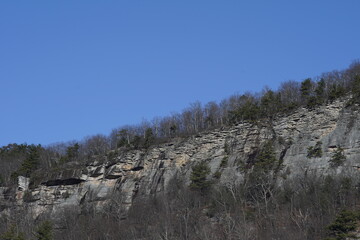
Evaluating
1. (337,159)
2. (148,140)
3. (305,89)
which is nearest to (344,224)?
(337,159)

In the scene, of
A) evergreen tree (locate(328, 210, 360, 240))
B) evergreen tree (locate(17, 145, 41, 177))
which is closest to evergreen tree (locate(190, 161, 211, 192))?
evergreen tree (locate(328, 210, 360, 240))

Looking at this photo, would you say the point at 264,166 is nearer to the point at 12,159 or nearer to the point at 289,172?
the point at 289,172

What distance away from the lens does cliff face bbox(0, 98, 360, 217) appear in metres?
59.4

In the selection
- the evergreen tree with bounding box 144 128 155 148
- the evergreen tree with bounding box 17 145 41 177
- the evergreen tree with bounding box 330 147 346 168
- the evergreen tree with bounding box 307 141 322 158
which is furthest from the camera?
the evergreen tree with bounding box 17 145 41 177

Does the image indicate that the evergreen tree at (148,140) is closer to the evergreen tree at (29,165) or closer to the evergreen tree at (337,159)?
the evergreen tree at (29,165)

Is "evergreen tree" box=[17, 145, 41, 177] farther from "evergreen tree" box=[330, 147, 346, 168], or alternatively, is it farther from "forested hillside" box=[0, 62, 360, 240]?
"evergreen tree" box=[330, 147, 346, 168]

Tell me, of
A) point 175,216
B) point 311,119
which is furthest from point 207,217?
point 311,119

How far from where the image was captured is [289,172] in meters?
59.0

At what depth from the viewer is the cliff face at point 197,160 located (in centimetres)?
5944

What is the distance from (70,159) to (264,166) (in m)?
34.3

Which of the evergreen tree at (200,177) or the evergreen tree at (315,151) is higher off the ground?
the evergreen tree at (315,151)

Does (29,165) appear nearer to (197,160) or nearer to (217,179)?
(197,160)

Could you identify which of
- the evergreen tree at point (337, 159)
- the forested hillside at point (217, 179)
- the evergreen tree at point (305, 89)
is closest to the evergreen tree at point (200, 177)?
the forested hillside at point (217, 179)

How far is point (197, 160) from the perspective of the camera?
69375 millimetres
